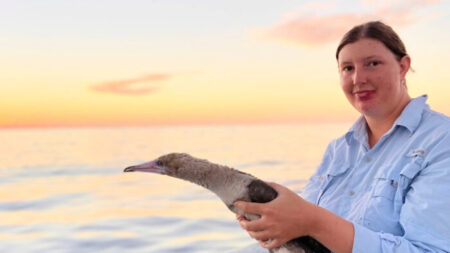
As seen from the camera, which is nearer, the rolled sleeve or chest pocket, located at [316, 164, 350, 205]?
the rolled sleeve

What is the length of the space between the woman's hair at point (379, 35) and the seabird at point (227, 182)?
845 millimetres

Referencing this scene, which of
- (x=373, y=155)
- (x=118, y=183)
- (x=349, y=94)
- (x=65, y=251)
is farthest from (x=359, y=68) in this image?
(x=118, y=183)

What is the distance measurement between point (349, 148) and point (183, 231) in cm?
544

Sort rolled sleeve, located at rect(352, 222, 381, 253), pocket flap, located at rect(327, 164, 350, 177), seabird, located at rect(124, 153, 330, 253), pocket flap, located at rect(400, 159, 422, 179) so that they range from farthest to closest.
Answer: pocket flap, located at rect(327, 164, 350, 177), seabird, located at rect(124, 153, 330, 253), pocket flap, located at rect(400, 159, 422, 179), rolled sleeve, located at rect(352, 222, 381, 253)

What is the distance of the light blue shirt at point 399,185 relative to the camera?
188 cm

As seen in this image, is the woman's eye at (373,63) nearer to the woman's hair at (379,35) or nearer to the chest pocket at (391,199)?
the woman's hair at (379,35)

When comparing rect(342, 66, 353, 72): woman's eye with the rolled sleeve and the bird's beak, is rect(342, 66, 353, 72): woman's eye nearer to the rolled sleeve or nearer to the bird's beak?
the rolled sleeve

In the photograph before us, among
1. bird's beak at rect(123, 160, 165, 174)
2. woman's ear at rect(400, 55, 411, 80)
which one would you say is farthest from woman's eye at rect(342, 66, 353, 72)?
bird's beak at rect(123, 160, 165, 174)

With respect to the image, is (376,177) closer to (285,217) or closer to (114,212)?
(285,217)

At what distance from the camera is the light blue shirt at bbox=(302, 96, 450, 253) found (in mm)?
1877

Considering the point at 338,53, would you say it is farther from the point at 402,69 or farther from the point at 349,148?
the point at 349,148

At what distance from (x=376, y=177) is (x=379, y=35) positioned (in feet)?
2.22

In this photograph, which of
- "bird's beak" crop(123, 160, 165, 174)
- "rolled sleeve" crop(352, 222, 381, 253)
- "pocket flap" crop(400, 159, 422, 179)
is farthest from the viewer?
"bird's beak" crop(123, 160, 165, 174)

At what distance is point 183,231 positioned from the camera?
7711mm
